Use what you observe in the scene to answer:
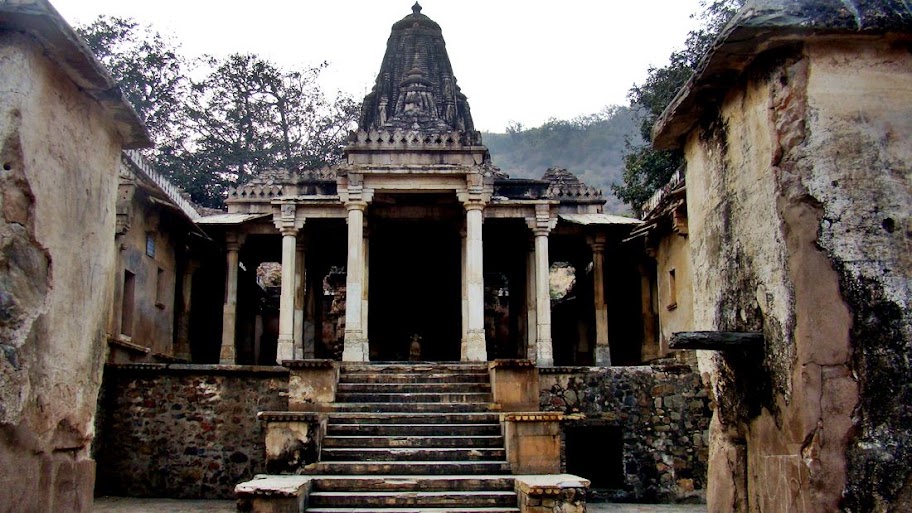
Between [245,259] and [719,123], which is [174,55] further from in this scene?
[719,123]

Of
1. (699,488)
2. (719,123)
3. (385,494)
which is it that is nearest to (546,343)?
(699,488)

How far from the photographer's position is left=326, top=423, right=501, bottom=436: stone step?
10.9m

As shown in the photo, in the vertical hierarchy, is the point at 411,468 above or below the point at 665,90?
below

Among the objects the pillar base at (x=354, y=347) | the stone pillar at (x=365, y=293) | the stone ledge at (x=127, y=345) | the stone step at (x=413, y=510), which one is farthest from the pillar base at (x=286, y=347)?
the stone step at (x=413, y=510)

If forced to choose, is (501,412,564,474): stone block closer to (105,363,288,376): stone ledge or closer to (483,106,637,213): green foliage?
(105,363,288,376): stone ledge

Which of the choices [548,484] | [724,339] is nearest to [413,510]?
[548,484]

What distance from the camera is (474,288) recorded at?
16.0 meters

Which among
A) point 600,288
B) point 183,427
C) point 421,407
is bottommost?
point 183,427

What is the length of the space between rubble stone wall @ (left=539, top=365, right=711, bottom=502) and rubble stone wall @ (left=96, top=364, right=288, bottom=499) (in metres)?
4.70

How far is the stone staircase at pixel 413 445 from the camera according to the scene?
907 centimetres

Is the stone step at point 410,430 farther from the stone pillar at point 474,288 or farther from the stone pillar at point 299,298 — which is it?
the stone pillar at point 299,298

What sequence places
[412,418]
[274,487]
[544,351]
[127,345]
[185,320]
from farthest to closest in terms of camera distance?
[185,320], [544,351], [127,345], [412,418], [274,487]

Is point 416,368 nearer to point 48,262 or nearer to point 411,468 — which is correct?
point 411,468

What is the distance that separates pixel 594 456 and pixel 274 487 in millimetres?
9038
